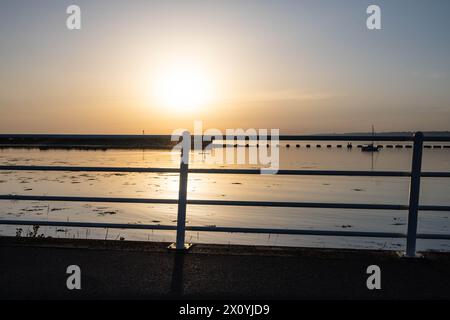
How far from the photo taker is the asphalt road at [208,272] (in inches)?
156

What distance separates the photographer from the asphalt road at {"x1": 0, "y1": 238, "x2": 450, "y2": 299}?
13.0 ft

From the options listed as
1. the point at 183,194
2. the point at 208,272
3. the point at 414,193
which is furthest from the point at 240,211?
the point at 208,272

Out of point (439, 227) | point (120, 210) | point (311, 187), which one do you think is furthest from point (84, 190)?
point (439, 227)

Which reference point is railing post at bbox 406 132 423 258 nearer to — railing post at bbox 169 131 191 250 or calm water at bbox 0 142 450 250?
railing post at bbox 169 131 191 250

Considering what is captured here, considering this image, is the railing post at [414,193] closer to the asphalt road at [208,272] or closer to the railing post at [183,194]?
the asphalt road at [208,272]

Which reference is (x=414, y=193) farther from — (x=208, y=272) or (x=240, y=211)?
(x=240, y=211)

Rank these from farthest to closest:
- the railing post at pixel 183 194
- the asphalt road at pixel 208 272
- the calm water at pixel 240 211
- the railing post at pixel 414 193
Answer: the calm water at pixel 240 211 → the railing post at pixel 183 194 → the railing post at pixel 414 193 → the asphalt road at pixel 208 272

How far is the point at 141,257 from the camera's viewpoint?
5074mm

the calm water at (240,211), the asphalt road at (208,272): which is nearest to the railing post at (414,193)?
the asphalt road at (208,272)

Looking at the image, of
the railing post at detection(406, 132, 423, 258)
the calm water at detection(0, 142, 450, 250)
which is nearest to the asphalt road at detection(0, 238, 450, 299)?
the railing post at detection(406, 132, 423, 258)

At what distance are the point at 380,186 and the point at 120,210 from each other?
18.2 m

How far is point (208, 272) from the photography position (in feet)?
14.9
